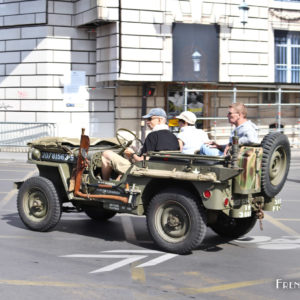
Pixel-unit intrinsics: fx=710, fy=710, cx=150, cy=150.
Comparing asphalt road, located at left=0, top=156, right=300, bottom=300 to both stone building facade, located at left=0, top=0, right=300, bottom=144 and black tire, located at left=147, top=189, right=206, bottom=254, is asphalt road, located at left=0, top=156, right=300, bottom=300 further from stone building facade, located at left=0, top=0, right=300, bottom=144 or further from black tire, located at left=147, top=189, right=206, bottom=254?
stone building facade, located at left=0, top=0, right=300, bottom=144

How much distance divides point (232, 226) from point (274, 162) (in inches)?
46.4

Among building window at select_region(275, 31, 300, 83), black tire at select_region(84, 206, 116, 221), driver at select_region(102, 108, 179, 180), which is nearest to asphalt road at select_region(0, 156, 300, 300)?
black tire at select_region(84, 206, 116, 221)

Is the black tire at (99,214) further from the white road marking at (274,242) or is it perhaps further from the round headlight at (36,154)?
the white road marking at (274,242)

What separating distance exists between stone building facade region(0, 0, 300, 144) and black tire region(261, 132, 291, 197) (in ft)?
53.9

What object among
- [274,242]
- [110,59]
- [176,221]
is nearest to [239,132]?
[176,221]

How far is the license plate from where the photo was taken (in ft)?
29.5

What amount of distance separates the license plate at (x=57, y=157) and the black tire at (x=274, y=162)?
253 centimetres

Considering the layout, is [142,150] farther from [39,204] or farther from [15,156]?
[15,156]

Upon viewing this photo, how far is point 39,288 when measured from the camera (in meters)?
6.18

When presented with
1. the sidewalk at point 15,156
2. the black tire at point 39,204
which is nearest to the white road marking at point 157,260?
the black tire at point 39,204

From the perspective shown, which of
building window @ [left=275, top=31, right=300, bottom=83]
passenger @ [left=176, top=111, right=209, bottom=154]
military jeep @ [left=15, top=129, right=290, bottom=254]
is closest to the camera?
military jeep @ [left=15, top=129, right=290, bottom=254]

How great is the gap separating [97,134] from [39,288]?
19.7 meters

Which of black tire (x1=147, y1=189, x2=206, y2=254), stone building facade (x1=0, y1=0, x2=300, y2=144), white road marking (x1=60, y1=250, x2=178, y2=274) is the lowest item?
white road marking (x1=60, y1=250, x2=178, y2=274)

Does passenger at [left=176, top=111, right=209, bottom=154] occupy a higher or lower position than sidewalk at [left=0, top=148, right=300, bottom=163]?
higher
